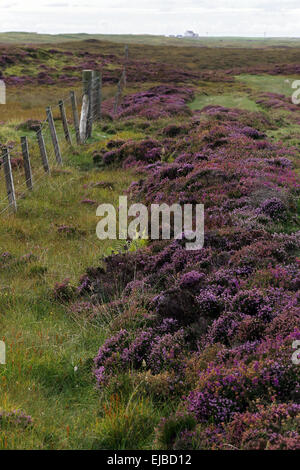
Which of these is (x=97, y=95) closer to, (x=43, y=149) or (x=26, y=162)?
(x=43, y=149)

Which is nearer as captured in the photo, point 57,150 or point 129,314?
point 129,314

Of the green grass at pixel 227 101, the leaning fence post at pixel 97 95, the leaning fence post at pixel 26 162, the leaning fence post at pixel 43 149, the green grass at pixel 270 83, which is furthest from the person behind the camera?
the green grass at pixel 270 83

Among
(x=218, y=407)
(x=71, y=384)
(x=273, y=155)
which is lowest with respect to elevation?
(x=71, y=384)

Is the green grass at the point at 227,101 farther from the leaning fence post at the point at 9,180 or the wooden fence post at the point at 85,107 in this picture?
the leaning fence post at the point at 9,180

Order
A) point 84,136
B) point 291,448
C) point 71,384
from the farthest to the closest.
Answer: point 84,136
point 71,384
point 291,448

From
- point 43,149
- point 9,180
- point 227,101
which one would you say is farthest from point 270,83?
point 9,180

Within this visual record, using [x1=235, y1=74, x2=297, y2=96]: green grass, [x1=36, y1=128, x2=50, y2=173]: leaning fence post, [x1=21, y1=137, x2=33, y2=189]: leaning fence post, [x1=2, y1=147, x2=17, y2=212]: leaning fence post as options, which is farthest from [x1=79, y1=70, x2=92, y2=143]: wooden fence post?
[x1=235, y1=74, x2=297, y2=96]: green grass

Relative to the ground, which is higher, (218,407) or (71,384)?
(218,407)

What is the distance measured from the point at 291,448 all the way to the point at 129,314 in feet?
10.6

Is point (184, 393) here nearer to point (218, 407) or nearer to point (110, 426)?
point (218, 407)

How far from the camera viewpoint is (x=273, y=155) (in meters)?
14.1

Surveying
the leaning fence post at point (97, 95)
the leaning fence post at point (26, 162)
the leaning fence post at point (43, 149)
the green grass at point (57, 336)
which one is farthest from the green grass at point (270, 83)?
the leaning fence post at point (26, 162)

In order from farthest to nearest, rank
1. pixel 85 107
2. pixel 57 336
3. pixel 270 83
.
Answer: pixel 270 83 → pixel 85 107 → pixel 57 336
